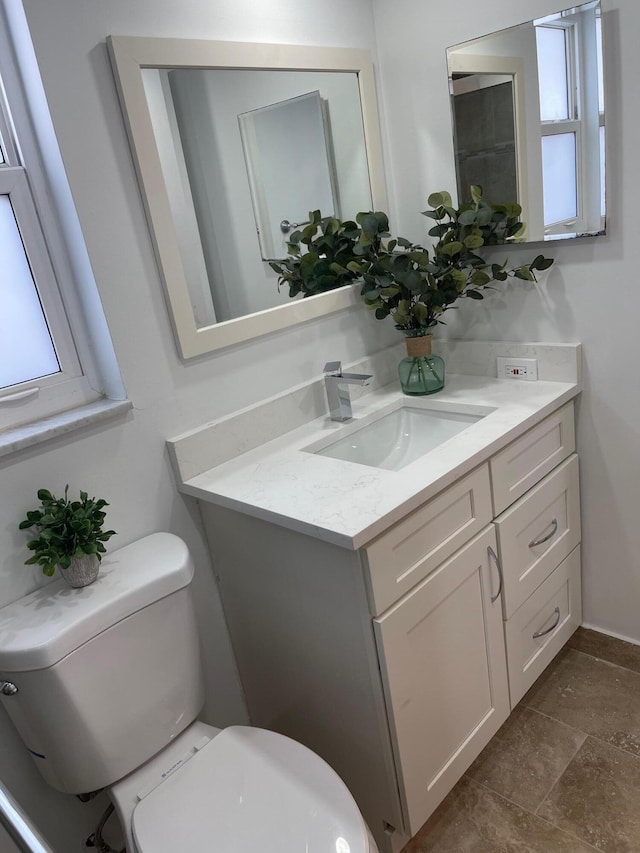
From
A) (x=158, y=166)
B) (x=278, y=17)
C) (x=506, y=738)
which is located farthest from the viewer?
(x=506, y=738)

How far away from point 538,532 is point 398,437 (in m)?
0.46

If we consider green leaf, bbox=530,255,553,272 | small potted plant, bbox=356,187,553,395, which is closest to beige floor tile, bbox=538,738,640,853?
small potted plant, bbox=356,187,553,395

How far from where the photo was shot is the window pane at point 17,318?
131 centimetres

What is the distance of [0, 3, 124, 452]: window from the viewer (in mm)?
1279

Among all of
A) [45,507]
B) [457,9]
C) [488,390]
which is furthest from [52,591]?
[457,9]

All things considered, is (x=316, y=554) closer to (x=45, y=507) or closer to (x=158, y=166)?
(x=45, y=507)

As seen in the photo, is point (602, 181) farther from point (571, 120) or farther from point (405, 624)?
point (405, 624)

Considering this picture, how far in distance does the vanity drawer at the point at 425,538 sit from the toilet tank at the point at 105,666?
1.34 feet

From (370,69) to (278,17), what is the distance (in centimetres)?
35

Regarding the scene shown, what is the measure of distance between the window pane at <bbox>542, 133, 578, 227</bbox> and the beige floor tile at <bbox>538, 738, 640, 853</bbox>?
4.63 ft

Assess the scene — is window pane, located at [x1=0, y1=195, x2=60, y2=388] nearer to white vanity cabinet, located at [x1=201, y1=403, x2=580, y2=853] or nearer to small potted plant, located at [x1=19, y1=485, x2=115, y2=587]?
small potted plant, located at [x1=19, y1=485, x2=115, y2=587]

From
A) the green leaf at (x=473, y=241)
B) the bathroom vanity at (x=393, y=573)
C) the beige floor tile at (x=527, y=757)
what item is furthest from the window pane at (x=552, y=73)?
the beige floor tile at (x=527, y=757)

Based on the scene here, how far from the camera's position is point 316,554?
132 centimetres

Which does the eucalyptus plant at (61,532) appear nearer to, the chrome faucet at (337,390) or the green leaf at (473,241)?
the chrome faucet at (337,390)
